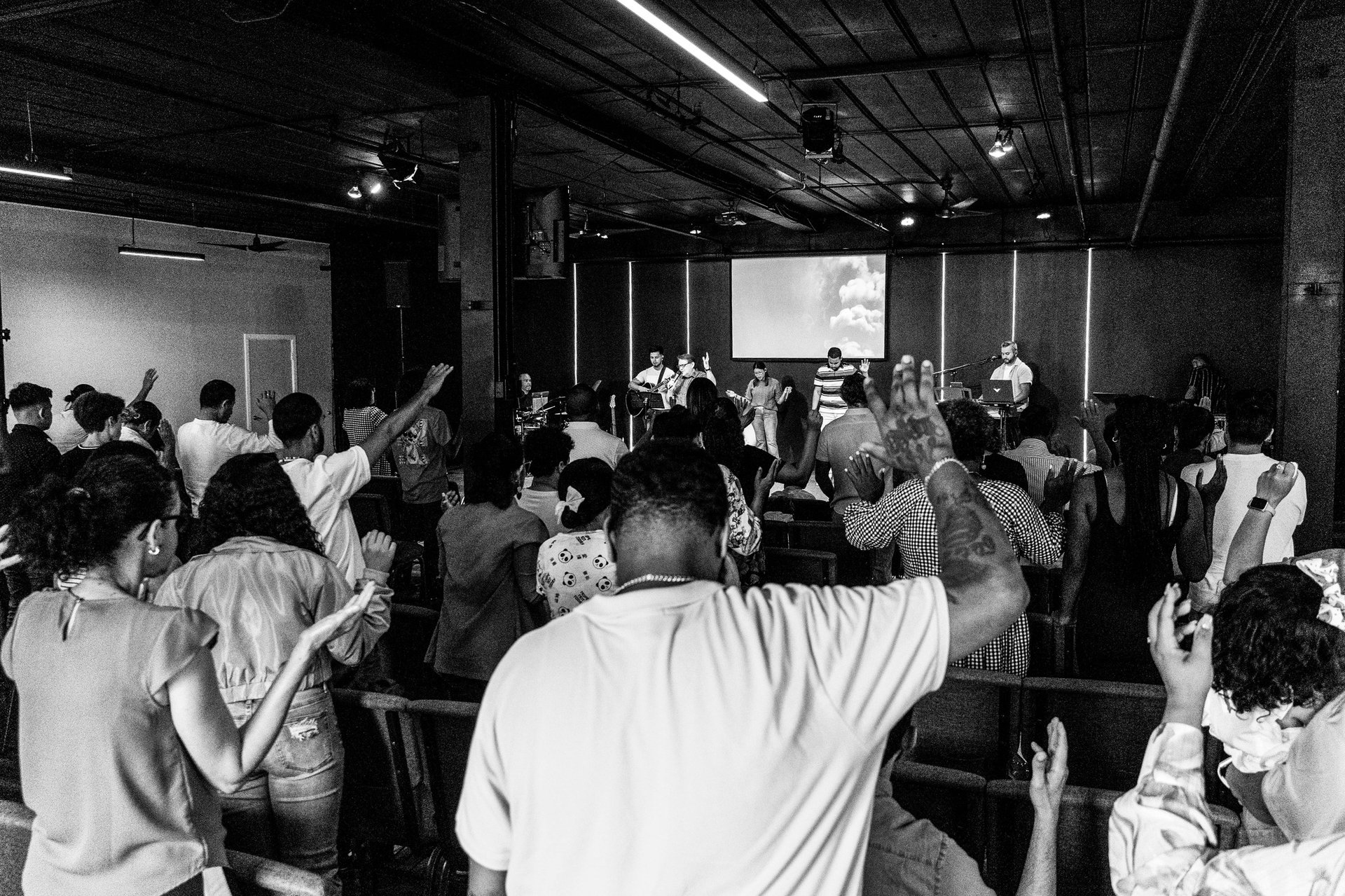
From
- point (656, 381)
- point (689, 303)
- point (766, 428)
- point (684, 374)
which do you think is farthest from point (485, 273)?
point (689, 303)

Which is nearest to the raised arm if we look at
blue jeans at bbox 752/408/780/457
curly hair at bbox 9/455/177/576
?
curly hair at bbox 9/455/177/576

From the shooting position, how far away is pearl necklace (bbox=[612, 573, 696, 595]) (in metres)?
1.43

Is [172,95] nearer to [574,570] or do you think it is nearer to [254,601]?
[574,570]

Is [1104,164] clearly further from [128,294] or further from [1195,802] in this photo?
A: [128,294]

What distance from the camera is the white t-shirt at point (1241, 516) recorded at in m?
3.88

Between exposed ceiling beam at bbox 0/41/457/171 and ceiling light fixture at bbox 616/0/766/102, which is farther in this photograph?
exposed ceiling beam at bbox 0/41/457/171

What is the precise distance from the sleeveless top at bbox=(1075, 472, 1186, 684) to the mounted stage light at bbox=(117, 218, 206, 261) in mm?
12283

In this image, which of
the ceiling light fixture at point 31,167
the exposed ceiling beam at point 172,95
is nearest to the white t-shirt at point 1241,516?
the exposed ceiling beam at point 172,95

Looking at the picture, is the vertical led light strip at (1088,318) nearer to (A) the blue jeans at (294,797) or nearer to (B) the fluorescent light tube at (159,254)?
(B) the fluorescent light tube at (159,254)

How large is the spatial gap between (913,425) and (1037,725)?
156 centimetres

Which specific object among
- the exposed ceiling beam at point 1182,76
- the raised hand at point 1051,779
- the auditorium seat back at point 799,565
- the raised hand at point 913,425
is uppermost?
the exposed ceiling beam at point 1182,76

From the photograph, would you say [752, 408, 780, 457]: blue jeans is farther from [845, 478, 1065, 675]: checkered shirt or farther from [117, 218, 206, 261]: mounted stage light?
[845, 478, 1065, 675]: checkered shirt

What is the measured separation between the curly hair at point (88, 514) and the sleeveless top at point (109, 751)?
→ 0.29 ft

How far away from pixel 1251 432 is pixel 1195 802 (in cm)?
295
